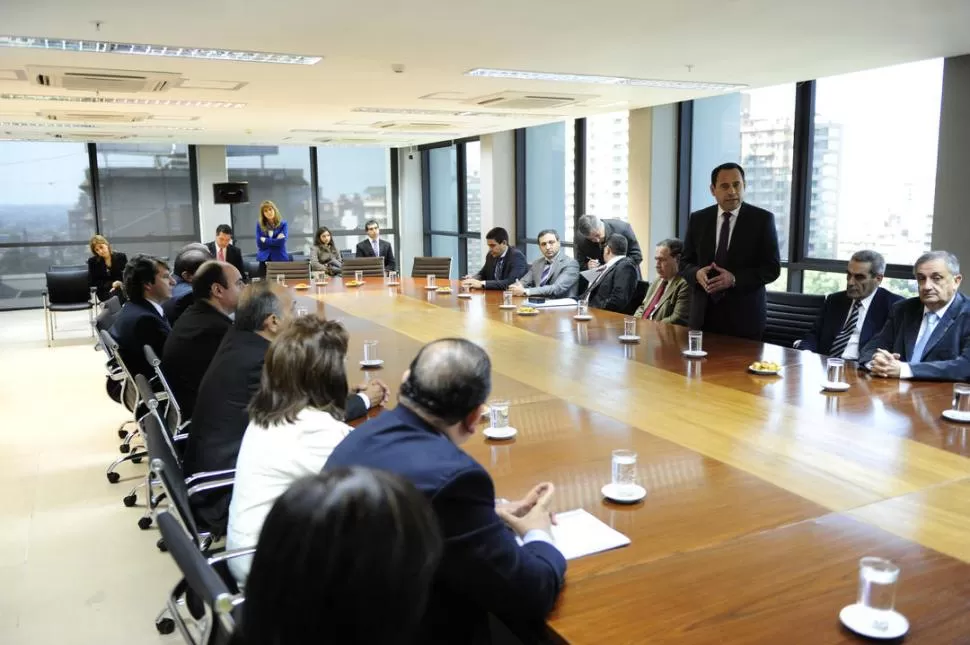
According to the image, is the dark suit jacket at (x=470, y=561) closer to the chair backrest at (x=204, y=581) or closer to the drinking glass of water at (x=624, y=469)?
the chair backrest at (x=204, y=581)

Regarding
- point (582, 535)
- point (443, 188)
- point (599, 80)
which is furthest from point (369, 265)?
point (582, 535)

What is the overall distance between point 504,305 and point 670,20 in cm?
225

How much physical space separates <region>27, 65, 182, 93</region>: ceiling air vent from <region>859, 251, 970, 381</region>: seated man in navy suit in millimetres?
5312

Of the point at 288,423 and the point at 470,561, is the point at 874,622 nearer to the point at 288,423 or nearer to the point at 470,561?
the point at 470,561

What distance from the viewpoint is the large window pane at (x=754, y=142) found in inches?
310

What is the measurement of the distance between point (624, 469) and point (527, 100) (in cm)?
629

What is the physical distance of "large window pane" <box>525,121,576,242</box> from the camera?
36.5ft

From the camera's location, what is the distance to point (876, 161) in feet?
23.2

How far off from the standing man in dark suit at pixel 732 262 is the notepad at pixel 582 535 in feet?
9.10

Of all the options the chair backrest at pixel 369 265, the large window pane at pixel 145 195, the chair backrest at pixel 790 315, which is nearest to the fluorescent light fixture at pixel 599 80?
the chair backrest at pixel 790 315

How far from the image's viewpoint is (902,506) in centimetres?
204

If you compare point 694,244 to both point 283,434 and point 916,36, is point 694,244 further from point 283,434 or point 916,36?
point 283,434

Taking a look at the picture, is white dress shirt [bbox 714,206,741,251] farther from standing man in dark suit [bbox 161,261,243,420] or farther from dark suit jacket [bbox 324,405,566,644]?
dark suit jacket [bbox 324,405,566,644]

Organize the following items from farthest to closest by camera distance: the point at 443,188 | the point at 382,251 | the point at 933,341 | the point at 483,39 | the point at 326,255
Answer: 1. the point at 443,188
2. the point at 382,251
3. the point at 326,255
4. the point at 483,39
5. the point at 933,341
